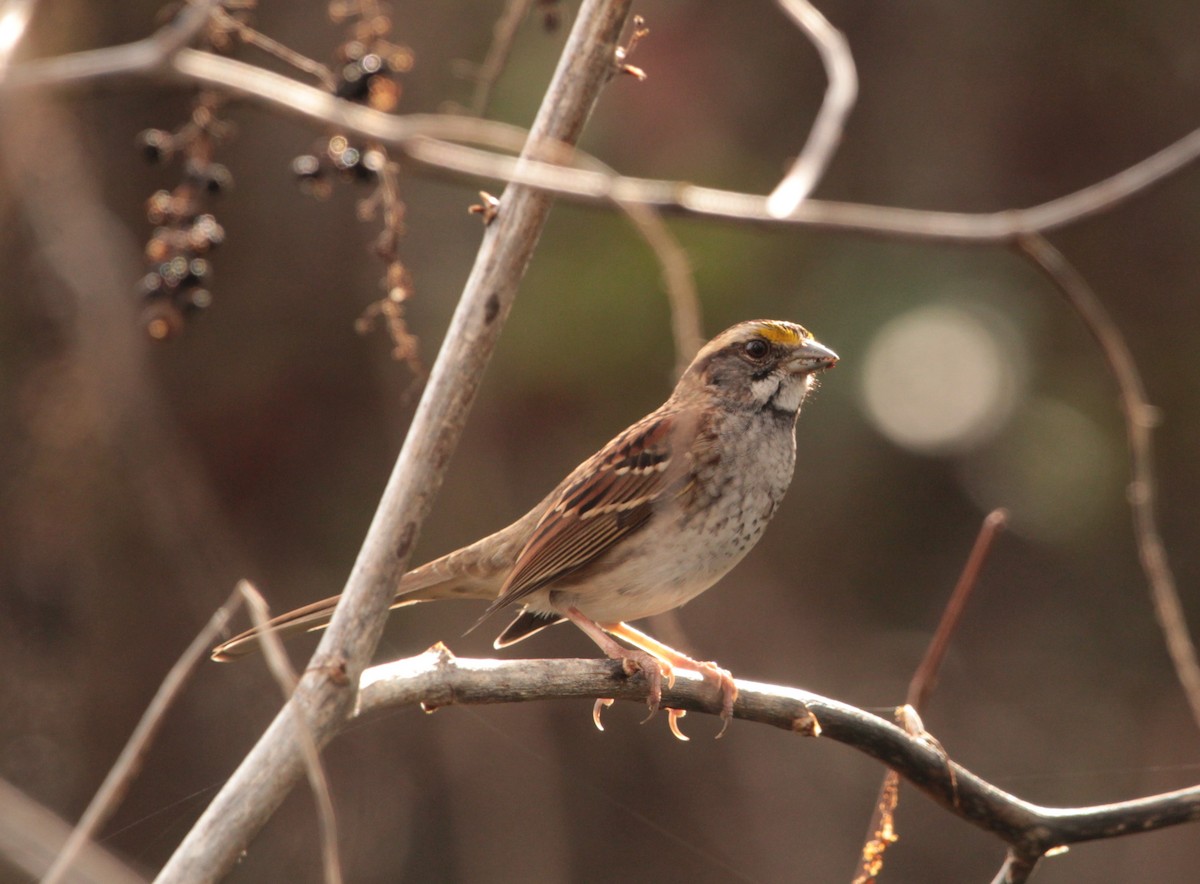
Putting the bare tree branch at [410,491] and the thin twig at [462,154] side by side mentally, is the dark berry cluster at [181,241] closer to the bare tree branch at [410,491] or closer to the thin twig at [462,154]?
the bare tree branch at [410,491]

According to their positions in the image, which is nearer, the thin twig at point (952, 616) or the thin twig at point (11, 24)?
the thin twig at point (11, 24)

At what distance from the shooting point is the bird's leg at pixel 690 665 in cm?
260

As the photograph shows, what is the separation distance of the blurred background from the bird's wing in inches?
75.7

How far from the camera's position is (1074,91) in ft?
23.0

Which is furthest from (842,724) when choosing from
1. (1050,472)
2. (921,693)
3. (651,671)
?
(1050,472)

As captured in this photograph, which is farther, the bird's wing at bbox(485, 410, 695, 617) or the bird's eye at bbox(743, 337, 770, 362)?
the bird's eye at bbox(743, 337, 770, 362)

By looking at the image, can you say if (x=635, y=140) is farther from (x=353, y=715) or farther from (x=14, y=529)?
(x=353, y=715)

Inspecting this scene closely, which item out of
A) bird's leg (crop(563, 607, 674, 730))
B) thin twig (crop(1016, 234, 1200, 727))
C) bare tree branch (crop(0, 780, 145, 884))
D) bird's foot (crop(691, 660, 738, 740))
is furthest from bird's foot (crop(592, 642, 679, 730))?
bare tree branch (crop(0, 780, 145, 884))

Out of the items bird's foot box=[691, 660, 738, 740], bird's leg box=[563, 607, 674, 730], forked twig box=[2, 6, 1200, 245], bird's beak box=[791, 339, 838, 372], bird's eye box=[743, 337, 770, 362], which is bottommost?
bird's leg box=[563, 607, 674, 730]

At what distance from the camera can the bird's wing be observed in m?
3.69

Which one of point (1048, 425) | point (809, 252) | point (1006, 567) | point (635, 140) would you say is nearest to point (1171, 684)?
point (1006, 567)

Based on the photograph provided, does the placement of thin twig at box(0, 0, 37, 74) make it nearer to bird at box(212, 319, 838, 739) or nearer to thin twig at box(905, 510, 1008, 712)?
thin twig at box(905, 510, 1008, 712)

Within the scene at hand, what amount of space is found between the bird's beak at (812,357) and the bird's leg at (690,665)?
91cm

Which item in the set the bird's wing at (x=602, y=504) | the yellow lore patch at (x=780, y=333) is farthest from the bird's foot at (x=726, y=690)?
the yellow lore patch at (x=780, y=333)
